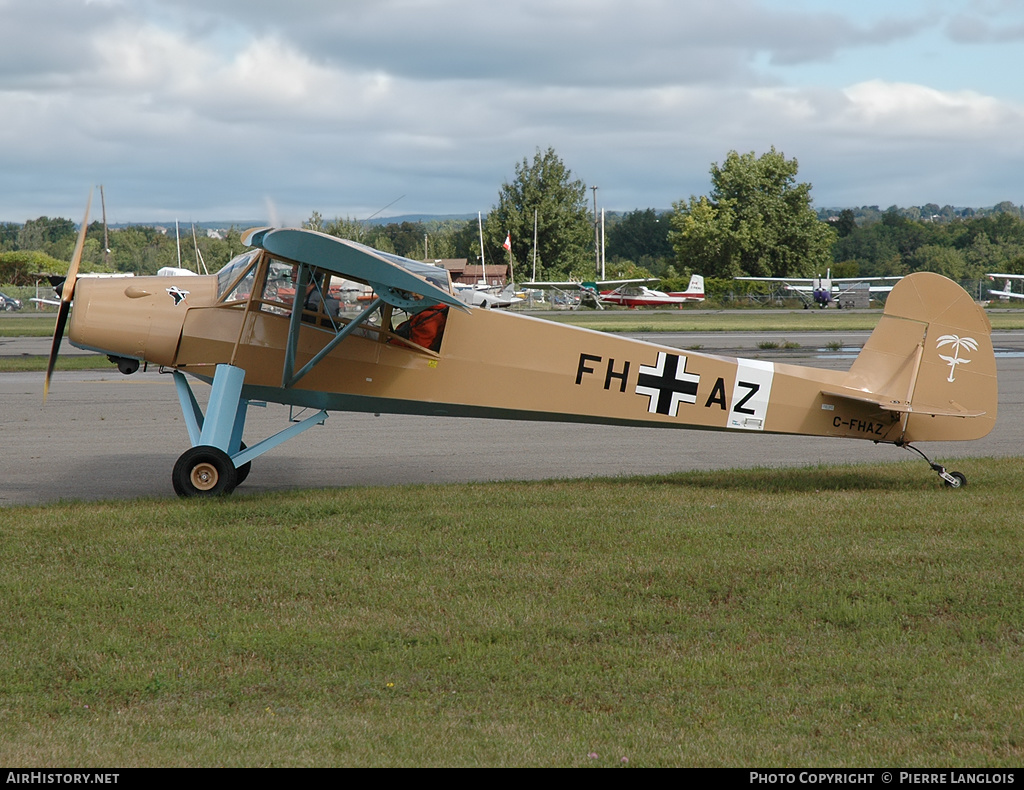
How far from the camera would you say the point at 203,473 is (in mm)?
9727

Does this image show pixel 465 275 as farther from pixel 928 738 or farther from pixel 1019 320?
pixel 928 738

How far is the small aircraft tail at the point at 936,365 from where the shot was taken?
10258 mm

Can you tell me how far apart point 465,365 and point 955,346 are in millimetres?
5266

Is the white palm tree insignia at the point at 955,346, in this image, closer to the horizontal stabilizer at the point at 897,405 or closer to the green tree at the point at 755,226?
the horizontal stabilizer at the point at 897,405

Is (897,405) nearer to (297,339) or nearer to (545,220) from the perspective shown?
(297,339)

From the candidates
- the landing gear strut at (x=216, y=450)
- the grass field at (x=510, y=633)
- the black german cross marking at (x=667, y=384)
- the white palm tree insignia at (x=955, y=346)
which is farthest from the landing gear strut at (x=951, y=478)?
the landing gear strut at (x=216, y=450)

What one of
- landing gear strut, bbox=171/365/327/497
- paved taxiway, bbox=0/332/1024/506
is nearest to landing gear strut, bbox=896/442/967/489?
paved taxiway, bbox=0/332/1024/506

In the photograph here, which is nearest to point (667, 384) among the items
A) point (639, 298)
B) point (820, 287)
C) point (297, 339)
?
point (297, 339)

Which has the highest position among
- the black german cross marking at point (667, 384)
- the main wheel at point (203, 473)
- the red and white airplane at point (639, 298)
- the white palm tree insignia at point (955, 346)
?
the white palm tree insignia at point (955, 346)

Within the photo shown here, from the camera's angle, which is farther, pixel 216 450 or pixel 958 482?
pixel 958 482

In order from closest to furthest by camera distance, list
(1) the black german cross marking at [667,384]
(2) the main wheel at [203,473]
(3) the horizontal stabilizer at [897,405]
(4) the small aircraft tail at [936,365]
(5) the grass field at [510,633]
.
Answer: (5) the grass field at [510,633] < (2) the main wheel at [203,473] < (3) the horizontal stabilizer at [897,405] < (4) the small aircraft tail at [936,365] < (1) the black german cross marking at [667,384]

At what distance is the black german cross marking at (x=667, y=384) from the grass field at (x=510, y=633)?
1.42m

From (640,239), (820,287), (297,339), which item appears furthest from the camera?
(640,239)
